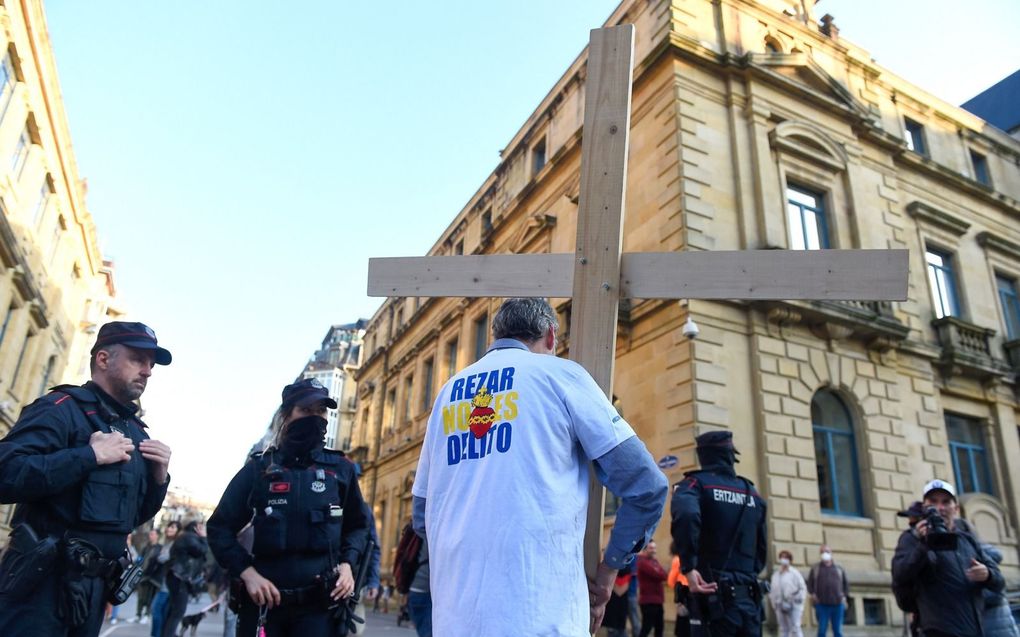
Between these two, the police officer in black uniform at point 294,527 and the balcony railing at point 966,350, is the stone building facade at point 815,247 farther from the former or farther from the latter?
the police officer in black uniform at point 294,527

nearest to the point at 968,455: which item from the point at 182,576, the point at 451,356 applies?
the point at 451,356

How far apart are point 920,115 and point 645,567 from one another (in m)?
16.3

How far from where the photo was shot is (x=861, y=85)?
58.4 feet

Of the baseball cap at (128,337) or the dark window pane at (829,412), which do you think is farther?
the dark window pane at (829,412)

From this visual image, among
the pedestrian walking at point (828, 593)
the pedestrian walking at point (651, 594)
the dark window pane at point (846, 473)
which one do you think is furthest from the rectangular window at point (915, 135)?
the pedestrian walking at point (651, 594)

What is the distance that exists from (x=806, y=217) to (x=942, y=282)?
524cm

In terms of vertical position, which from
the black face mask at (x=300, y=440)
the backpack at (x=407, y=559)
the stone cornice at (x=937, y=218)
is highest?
the stone cornice at (x=937, y=218)

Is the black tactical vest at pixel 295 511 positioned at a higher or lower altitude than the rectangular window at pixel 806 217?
lower

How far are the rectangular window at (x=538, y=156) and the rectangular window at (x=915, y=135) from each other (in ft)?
33.5

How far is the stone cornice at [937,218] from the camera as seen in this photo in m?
17.2

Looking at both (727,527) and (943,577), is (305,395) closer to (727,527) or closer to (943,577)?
(727,527)

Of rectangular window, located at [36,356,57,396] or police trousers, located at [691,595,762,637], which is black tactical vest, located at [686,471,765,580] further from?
rectangular window, located at [36,356,57,396]

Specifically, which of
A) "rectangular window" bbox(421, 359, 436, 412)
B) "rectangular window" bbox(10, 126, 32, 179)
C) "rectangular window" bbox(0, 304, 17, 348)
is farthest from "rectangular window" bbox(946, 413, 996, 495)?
"rectangular window" bbox(0, 304, 17, 348)

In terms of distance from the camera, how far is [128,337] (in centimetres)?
319
